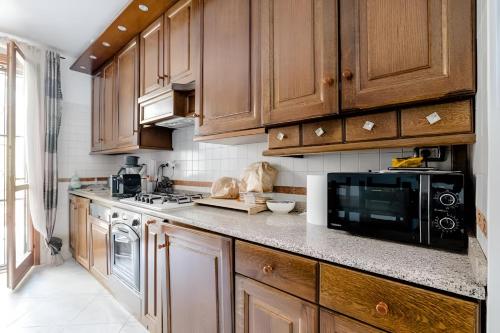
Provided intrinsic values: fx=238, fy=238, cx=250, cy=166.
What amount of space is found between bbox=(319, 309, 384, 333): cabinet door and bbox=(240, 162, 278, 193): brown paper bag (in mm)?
875

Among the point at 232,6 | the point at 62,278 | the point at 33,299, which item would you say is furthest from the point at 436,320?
the point at 62,278

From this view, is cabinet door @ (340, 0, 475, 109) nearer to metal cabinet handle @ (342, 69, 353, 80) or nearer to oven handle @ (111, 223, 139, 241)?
metal cabinet handle @ (342, 69, 353, 80)

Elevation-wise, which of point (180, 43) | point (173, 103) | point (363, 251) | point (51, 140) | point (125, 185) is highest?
point (180, 43)

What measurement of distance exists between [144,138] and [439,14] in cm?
223

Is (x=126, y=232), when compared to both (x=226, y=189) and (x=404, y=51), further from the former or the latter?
(x=404, y=51)

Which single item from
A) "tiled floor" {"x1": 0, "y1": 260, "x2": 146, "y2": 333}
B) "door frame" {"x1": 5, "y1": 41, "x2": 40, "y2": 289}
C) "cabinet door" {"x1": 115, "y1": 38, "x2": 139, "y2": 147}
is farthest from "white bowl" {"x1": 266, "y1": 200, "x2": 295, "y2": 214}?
"door frame" {"x1": 5, "y1": 41, "x2": 40, "y2": 289}

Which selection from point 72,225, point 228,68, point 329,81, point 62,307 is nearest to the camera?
point 329,81

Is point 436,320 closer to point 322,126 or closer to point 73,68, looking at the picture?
point 322,126

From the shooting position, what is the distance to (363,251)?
78 cm

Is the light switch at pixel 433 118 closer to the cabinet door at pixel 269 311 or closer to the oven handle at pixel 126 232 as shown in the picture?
the cabinet door at pixel 269 311

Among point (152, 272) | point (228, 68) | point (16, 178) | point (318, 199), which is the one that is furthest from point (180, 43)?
point (16, 178)

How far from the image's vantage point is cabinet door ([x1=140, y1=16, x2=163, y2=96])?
6.46 ft

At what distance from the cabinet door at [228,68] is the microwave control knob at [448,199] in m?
0.85

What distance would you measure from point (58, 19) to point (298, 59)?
2533 millimetres
